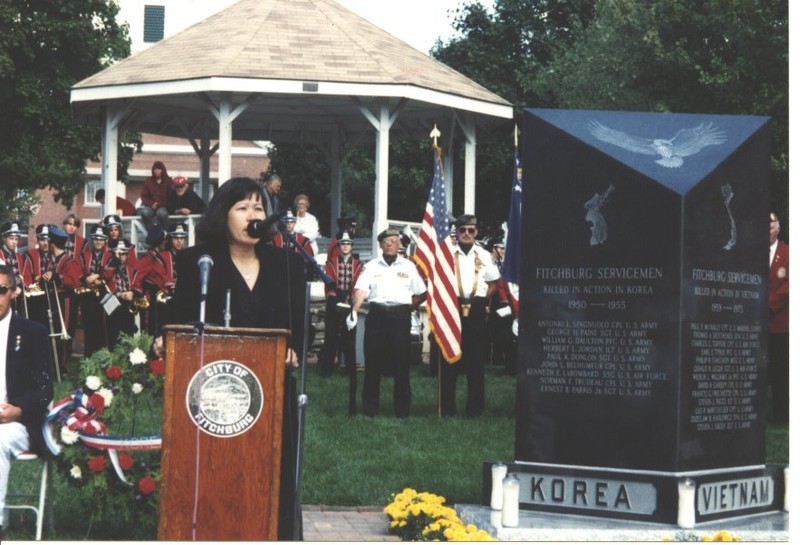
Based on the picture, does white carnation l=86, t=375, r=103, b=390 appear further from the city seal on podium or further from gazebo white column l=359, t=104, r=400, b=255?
gazebo white column l=359, t=104, r=400, b=255

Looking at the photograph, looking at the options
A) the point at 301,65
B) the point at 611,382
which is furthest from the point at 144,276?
the point at 611,382

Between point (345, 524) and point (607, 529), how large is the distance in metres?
1.77

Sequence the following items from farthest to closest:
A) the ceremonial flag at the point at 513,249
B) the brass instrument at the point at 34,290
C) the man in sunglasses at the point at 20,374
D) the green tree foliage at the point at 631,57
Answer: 1. the green tree foliage at the point at 631,57
2. the brass instrument at the point at 34,290
3. the ceremonial flag at the point at 513,249
4. the man in sunglasses at the point at 20,374

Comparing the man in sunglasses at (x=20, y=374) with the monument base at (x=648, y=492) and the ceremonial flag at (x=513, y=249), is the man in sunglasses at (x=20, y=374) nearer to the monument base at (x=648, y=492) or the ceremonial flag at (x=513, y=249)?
the monument base at (x=648, y=492)

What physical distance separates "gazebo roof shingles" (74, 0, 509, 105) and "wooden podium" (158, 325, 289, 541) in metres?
15.4

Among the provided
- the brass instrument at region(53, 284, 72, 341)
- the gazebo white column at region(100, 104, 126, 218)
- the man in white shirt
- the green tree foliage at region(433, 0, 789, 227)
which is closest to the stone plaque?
the man in white shirt

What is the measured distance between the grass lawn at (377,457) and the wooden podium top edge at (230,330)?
222cm

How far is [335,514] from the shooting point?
9.33 m

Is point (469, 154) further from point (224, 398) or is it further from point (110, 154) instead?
point (224, 398)

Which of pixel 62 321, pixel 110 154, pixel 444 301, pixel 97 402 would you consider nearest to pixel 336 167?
pixel 110 154

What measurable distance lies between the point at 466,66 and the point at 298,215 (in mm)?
18032

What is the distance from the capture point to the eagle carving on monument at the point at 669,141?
8688 millimetres

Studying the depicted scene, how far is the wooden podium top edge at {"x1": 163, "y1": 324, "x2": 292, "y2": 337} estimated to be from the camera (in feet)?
21.6

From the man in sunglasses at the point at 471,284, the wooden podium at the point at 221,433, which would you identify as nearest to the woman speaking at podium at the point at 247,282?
the wooden podium at the point at 221,433
